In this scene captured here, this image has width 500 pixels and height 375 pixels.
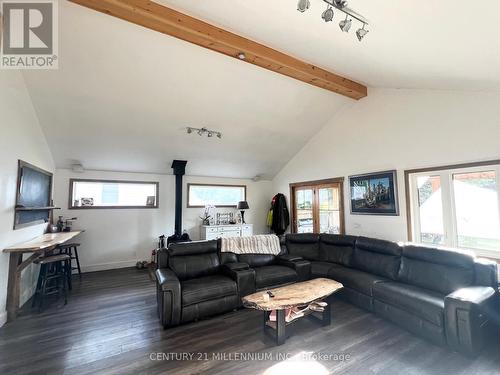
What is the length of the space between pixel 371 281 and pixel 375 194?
175 centimetres

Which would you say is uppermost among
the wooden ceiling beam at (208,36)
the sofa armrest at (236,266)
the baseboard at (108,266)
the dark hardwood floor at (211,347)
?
the wooden ceiling beam at (208,36)

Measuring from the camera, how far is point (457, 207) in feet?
10.7

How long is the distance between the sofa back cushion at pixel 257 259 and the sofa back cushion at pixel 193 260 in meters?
0.46

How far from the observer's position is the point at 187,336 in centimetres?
252

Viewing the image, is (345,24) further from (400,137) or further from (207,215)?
(207,215)

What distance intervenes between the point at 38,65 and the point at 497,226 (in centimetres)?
623

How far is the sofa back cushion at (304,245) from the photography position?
442cm

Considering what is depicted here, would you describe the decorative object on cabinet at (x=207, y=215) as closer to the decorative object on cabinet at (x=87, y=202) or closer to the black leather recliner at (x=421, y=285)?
the decorative object on cabinet at (x=87, y=202)

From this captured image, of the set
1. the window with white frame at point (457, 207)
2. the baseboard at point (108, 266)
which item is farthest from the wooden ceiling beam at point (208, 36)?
the baseboard at point (108, 266)


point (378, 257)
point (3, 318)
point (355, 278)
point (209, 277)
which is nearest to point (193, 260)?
point (209, 277)

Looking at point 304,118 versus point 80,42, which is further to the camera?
point 304,118

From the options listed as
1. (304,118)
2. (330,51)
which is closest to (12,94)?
(330,51)

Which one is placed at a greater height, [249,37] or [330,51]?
[249,37]

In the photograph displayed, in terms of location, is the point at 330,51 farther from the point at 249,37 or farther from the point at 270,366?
the point at 270,366
